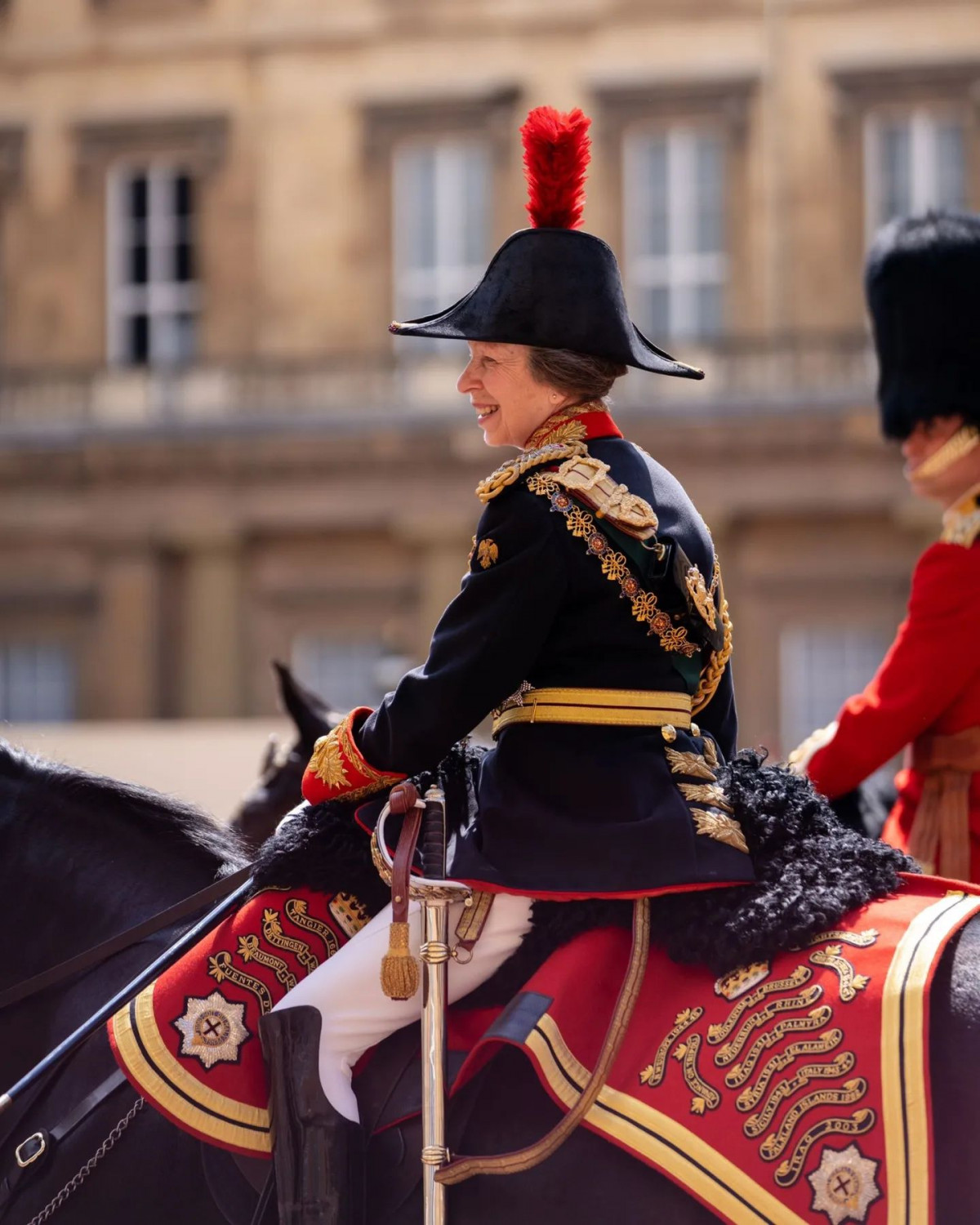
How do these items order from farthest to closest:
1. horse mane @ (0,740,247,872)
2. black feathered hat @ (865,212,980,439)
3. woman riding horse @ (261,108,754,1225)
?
black feathered hat @ (865,212,980,439), horse mane @ (0,740,247,872), woman riding horse @ (261,108,754,1225)

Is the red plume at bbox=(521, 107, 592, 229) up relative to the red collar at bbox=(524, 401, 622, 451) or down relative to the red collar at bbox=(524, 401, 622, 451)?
Result: up

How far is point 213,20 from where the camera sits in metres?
21.7

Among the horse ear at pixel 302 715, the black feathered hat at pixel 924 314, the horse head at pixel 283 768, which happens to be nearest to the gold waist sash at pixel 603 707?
the black feathered hat at pixel 924 314

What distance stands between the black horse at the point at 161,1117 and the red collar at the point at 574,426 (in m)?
0.60

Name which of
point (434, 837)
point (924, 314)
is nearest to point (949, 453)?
point (924, 314)

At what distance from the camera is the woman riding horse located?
9.87 ft

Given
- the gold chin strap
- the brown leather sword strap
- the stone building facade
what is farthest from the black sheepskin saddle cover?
the stone building facade

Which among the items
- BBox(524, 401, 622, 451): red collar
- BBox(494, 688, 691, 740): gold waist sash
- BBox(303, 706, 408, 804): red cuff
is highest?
BBox(524, 401, 622, 451): red collar

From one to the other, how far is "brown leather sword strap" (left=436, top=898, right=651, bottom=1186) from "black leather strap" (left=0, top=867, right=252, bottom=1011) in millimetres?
657

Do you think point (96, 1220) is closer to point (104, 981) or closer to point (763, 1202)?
point (104, 981)

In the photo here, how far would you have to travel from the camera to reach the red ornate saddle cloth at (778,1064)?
2.75 m

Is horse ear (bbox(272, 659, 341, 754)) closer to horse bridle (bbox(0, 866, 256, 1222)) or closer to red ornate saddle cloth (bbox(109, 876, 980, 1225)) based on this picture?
horse bridle (bbox(0, 866, 256, 1222))

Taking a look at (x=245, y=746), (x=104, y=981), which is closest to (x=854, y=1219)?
(x=104, y=981)

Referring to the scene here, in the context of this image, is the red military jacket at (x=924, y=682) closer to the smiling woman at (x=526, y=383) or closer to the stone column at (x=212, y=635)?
the smiling woman at (x=526, y=383)
